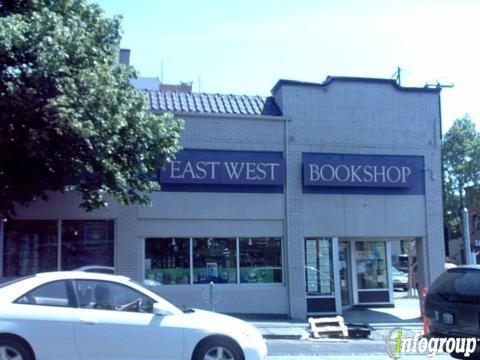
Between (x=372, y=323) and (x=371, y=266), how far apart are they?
138 inches

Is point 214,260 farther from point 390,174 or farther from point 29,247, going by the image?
point 390,174

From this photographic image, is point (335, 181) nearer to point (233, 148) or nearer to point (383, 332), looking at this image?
point (233, 148)

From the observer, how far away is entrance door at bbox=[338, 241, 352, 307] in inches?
776

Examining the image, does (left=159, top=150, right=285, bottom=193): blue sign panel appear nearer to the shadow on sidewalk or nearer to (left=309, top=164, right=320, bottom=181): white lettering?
(left=309, top=164, right=320, bottom=181): white lettering

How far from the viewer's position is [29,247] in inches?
637

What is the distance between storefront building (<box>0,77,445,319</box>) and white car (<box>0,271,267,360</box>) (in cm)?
851

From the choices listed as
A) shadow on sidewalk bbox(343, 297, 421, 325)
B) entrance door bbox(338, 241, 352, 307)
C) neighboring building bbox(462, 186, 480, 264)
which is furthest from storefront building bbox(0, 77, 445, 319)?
neighboring building bbox(462, 186, 480, 264)

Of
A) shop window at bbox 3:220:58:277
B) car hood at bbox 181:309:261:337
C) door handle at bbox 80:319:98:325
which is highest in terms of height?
shop window at bbox 3:220:58:277

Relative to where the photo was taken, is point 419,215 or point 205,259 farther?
point 419,215

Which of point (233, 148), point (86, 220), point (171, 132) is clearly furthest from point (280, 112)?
point (86, 220)

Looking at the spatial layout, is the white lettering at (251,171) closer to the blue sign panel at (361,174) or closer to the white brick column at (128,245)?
the blue sign panel at (361,174)

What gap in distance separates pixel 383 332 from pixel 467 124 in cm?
3105

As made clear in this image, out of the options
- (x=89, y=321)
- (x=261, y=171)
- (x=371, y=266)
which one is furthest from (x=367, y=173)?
(x=89, y=321)

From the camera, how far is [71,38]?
39.5 feet
